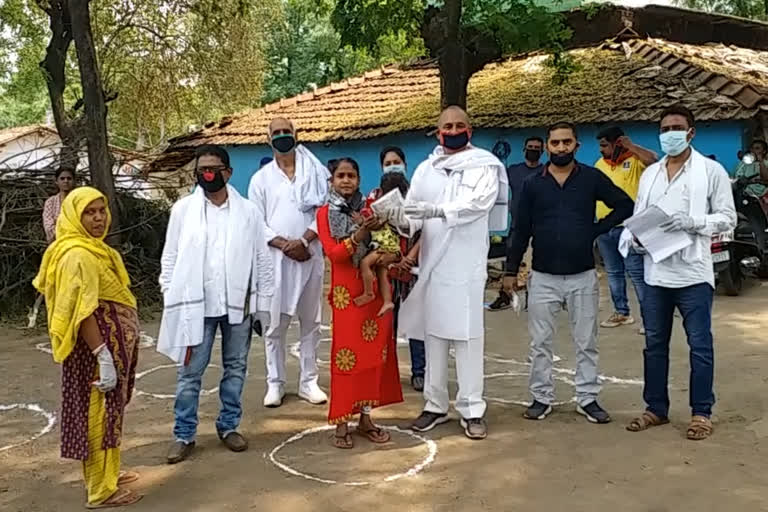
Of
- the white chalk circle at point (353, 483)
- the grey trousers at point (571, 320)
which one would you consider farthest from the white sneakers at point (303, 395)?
the grey trousers at point (571, 320)

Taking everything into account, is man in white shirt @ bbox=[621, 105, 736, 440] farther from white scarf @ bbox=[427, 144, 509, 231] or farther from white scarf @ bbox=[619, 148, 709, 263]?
white scarf @ bbox=[427, 144, 509, 231]

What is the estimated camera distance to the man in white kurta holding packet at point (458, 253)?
4602 millimetres

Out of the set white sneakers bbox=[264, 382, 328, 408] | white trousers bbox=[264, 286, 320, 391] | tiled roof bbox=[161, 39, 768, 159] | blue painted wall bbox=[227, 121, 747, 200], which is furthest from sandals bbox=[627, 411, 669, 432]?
blue painted wall bbox=[227, 121, 747, 200]

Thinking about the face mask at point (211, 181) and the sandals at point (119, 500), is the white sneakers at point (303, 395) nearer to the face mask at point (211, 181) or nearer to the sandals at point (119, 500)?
the sandals at point (119, 500)

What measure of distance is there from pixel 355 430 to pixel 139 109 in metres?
18.3

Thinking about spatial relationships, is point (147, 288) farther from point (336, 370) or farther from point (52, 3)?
point (336, 370)

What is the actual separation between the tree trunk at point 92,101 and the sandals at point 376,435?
5565mm

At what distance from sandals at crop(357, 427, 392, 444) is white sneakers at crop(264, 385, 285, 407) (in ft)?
3.02

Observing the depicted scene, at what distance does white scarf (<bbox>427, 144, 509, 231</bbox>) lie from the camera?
4.64 meters

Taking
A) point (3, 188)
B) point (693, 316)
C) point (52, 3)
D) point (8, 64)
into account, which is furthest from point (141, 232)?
point (8, 64)

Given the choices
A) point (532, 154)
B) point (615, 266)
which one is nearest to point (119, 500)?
point (615, 266)

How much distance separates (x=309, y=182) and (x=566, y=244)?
182cm

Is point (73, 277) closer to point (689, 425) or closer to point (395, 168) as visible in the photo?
point (395, 168)

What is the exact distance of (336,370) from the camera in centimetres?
452
